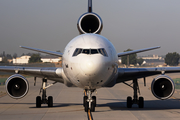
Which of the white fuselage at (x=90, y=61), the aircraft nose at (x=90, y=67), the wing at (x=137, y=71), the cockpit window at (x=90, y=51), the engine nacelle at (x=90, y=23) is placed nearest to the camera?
the aircraft nose at (x=90, y=67)

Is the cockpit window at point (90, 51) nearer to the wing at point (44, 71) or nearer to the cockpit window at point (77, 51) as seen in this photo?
the cockpit window at point (77, 51)

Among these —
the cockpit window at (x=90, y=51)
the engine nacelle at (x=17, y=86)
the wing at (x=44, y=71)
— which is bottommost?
the engine nacelle at (x=17, y=86)

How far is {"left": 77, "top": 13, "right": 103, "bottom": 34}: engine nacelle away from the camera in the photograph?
59.1ft

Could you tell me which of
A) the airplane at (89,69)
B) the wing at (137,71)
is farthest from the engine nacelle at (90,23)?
the wing at (137,71)

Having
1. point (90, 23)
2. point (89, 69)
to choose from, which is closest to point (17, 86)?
point (90, 23)

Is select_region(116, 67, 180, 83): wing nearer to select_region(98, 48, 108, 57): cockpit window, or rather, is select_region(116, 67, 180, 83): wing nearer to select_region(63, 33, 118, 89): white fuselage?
select_region(63, 33, 118, 89): white fuselage

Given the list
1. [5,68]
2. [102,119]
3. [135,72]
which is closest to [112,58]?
[102,119]

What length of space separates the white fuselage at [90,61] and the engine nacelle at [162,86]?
11.6 ft

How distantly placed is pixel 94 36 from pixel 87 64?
7.61 feet

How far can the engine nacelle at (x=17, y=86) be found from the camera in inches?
668

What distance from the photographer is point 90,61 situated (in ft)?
41.8

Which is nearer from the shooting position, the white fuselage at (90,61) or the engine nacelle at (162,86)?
the white fuselage at (90,61)

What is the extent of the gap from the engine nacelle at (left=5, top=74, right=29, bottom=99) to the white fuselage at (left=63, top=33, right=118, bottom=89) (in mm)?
3623

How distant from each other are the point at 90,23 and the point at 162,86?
5579 mm
